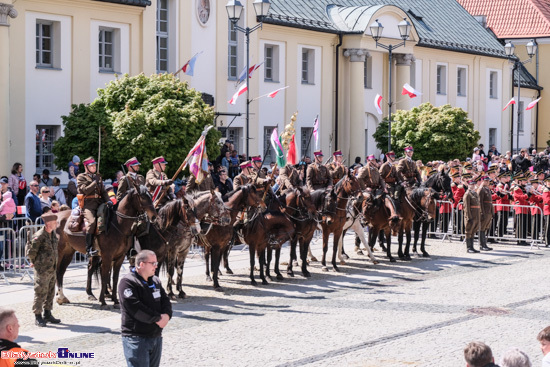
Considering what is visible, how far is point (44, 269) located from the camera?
1427cm

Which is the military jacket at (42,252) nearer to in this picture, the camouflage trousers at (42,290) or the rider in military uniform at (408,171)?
the camouflage trousers at (42,290)

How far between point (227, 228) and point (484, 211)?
9.29 metres

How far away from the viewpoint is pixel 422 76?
153ft

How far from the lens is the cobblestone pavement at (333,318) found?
41.1 feet

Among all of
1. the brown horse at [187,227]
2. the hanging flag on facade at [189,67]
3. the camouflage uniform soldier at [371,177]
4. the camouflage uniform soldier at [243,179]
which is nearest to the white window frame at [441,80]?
the hanging flag on facade at [189,67]

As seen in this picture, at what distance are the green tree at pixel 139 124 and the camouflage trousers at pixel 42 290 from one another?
10559 mm

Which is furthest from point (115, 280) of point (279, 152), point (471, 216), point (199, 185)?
point (471, 216)

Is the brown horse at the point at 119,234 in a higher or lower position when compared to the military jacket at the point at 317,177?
lower

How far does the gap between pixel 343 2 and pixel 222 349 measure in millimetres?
32906

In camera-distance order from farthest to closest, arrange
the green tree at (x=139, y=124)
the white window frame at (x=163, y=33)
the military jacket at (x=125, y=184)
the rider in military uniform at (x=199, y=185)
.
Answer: the white window frame at (x=163, y=33) < the green tree at (x=139, y=124) < the rider in military uniform at (x=199, y=185) < the military jacket at (x=125, y=184)

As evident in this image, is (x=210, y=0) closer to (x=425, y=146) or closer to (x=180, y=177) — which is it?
(x=180, y=177)

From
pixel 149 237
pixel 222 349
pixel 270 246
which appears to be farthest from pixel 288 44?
pixel 222 349

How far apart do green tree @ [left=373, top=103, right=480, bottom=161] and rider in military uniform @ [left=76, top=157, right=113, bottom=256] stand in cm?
2382

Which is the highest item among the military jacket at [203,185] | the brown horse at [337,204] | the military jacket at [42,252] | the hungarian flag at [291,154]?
the hungarian flag at [291,154]
